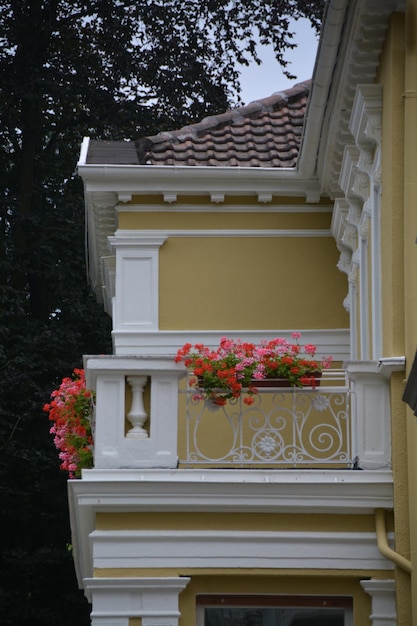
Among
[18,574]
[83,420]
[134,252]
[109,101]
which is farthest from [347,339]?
[109,101]

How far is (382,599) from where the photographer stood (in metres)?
11.3

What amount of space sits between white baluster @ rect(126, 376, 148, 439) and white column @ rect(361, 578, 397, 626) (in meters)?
2.13

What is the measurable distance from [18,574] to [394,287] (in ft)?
56.9

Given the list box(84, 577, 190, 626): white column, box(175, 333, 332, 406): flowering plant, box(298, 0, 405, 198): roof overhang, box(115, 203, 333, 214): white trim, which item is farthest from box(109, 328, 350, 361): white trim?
box(84, 577, 190, 626): white column

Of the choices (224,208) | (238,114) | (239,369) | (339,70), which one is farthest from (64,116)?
(239,369)

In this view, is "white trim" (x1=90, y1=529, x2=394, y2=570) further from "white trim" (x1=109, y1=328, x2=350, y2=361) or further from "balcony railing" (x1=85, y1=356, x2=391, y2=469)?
"white trim" (x1=109, y1=328, x2=350, y2=361)

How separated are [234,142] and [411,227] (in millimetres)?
7005

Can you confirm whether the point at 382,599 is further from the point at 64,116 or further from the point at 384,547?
the point at 64,116

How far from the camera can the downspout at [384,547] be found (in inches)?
435

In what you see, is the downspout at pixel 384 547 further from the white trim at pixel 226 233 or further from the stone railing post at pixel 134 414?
the white trim at pixel 226 233

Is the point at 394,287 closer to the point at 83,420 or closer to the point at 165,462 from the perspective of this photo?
the point at 165,462

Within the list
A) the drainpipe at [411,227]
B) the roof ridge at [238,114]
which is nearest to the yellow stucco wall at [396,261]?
the drainpipe at [411,227]

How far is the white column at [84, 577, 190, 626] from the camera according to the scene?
11.3 m

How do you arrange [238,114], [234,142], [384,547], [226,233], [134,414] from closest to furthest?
[384,547]
[134,414]
[226,233]
[234,142]
[238,114]
